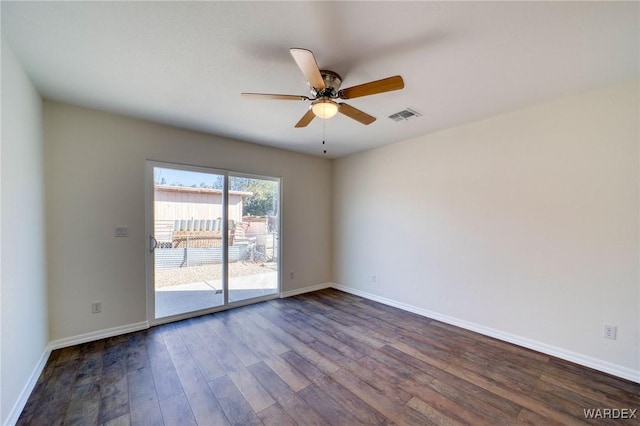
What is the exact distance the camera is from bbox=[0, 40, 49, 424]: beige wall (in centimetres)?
165

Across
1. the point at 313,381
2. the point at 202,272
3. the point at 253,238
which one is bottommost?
the point at 313,381

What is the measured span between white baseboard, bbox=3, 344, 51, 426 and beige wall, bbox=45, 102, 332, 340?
35cm

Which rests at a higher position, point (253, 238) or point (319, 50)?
point (319, 50)

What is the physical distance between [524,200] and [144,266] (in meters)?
4.49

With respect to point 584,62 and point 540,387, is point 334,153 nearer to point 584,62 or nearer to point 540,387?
point 584,62

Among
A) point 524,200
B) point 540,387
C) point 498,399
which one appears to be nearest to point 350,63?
point 524,200

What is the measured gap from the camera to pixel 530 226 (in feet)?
8.84

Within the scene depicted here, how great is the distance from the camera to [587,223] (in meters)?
2.37

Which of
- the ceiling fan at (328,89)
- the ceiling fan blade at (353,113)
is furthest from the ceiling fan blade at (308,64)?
the ceiling fan blade at (353,113)

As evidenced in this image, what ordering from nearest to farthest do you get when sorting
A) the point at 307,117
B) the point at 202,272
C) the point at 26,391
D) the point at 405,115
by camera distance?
1. the point at 26,391
2. the point at 307,117
3. the point at 405,115
4. the point at 202,272

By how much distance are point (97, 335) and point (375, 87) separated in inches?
151

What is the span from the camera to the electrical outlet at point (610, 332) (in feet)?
7.34

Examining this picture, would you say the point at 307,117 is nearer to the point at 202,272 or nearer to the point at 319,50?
the point at 319,50

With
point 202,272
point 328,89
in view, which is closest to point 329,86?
point 328,89
